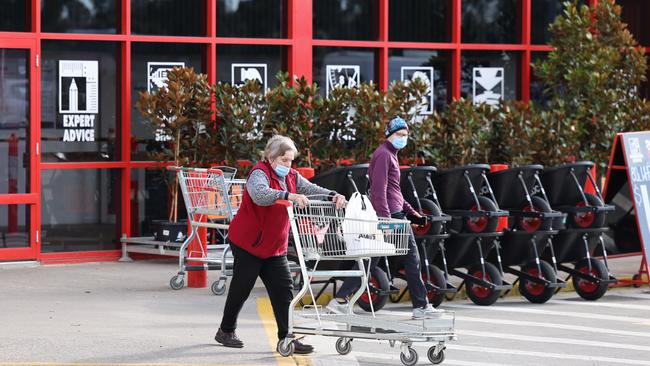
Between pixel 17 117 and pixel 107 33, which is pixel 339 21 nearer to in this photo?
pixel 107 33

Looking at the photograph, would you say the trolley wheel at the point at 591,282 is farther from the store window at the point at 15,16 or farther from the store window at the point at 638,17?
the store window at the point at 638,17

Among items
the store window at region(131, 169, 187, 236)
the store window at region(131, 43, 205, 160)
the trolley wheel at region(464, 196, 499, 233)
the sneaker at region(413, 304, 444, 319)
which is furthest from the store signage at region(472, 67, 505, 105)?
the sneaker at region(413, 304, 444, 319)

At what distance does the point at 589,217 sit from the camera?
14859 millimetres

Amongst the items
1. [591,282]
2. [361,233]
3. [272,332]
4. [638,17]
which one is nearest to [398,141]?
[272,332]

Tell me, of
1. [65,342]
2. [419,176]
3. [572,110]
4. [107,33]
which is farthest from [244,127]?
[65,342]

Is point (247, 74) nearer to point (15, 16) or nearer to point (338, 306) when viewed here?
point (15, 16)

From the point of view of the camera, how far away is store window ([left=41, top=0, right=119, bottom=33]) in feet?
56.3

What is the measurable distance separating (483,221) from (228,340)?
4.18 m

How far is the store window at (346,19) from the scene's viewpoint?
745 inches

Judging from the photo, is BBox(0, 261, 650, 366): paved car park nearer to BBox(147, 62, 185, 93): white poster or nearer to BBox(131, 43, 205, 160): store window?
BBox(131, 43, 205, 160): store window

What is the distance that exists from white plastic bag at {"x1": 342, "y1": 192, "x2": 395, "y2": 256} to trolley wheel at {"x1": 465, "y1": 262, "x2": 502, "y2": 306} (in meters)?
3.71

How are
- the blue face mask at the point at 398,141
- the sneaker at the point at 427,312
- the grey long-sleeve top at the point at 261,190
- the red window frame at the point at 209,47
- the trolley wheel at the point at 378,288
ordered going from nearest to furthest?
the grey long-sleeve top at the point at 261,190
the sneaker at the point at 427,312
the blue face mask at the point at 398,141
the trolley wheel at the point at 378,288
the red window frame at the point at 209,47

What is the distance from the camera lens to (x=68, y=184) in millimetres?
17281

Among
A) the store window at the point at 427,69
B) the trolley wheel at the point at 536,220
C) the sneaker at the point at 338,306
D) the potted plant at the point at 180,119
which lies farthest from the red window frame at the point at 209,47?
the sneaker at the point at 338,306
